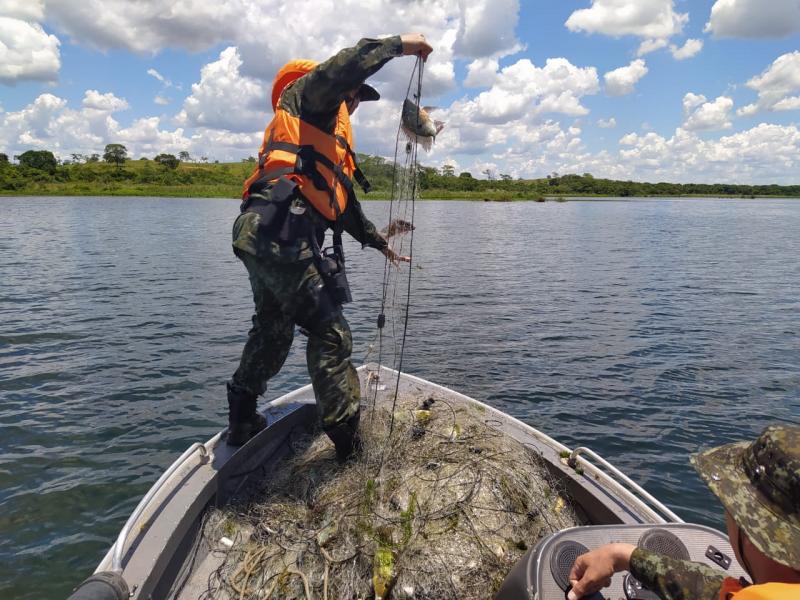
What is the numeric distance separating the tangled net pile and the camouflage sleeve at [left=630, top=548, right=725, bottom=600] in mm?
1232

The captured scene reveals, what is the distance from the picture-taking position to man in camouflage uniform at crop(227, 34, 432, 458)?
4.05m

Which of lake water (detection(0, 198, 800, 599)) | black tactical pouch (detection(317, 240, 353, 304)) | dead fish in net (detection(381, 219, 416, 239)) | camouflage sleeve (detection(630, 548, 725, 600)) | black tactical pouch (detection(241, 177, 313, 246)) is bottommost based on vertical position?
lake water (detection(0, 198, 800, 599))

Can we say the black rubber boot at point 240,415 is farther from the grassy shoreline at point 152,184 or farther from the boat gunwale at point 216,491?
the grassy shoreline at point 152,184

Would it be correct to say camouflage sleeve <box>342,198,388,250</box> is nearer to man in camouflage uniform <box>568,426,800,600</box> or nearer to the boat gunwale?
the boat gunwale

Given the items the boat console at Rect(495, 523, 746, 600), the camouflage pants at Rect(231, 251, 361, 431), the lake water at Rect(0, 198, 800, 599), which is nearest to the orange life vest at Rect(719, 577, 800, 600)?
the boat console at Rect(495, 523, 746, 600)

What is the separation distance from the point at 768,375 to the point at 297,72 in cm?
1141

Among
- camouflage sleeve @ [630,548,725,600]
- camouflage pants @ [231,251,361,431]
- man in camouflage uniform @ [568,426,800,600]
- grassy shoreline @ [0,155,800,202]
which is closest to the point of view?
man in camouflage uniform @ [568,426,800,600]

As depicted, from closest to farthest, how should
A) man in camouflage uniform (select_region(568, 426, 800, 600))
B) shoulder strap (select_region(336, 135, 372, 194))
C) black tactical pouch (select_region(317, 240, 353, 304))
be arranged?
man in camouflage uniform (select_region(568, 426, 800, 600)) → black tactical pouch (select_region(317, 240, 353, 304)) → shoulder strap (select_region(336, 135, 372, 194))

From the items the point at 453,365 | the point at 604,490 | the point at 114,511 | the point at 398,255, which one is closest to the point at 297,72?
the point at 398,255

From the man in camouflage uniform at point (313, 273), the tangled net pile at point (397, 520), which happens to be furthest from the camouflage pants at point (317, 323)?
the tangled net pile at point (397, 520)

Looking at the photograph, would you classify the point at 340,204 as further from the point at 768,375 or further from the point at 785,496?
the point at 768,375

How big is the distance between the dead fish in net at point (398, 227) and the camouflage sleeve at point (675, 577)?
363 centimetres

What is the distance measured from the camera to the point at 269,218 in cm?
425

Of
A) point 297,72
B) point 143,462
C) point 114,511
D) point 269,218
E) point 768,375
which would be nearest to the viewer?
point 269,218
